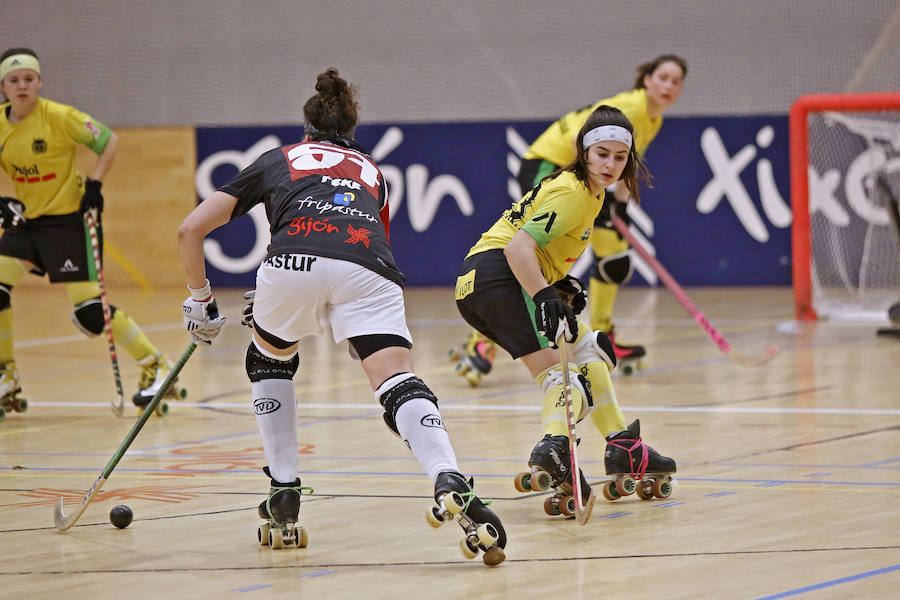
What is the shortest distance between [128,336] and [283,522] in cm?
328

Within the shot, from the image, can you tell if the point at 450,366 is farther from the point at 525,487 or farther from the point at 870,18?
the point at 870,18

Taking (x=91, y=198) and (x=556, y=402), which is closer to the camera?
(x=556, y=402)

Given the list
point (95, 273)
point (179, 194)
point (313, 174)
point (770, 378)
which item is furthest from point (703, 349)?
point (179, 194)

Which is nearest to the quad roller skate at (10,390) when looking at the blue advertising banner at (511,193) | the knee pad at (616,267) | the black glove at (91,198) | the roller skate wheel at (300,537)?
the black glove at (91,198)

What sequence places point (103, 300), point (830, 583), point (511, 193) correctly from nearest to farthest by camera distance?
point (830, 583), point (103, 300), point (511, 193)

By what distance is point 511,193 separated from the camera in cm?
1423

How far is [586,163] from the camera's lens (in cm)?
470

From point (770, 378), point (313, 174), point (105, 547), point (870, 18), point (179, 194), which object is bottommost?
point (105, 547)

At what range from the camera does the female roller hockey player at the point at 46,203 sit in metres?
7.05

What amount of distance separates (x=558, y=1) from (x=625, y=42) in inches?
34.0

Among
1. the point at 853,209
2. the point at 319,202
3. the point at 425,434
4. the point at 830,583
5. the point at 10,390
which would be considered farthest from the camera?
the point at 853,209

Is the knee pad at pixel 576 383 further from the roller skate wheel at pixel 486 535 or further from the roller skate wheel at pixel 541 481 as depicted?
the roller skate wheel at pixel 486 535

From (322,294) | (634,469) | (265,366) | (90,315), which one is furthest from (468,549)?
(90,315)

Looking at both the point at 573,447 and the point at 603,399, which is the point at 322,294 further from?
the point at 603,399
